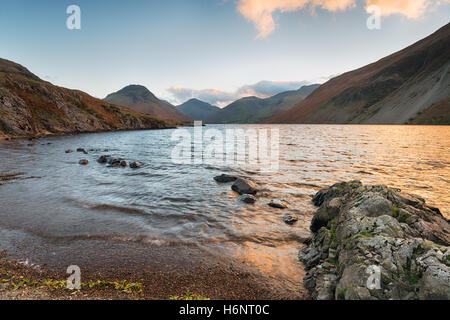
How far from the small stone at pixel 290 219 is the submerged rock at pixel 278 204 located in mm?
1315

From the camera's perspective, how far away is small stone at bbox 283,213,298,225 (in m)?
10.3

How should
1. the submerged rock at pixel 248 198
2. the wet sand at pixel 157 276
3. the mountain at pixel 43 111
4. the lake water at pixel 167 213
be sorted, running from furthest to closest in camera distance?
the mountain at pixel 43 111 → the submerged rock at pixel 248 198 → the lake water at pixel 167 213 → the wet sand at pixel 157 276

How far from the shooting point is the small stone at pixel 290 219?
1030cm

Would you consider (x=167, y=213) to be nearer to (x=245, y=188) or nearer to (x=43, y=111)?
(x=245, y=188)

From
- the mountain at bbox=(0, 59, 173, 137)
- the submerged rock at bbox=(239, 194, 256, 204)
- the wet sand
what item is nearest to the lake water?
the wet sand

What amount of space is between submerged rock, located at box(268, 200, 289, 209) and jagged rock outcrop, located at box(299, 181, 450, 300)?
11.3 ft

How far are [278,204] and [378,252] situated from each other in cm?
720

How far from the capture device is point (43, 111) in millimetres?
68375

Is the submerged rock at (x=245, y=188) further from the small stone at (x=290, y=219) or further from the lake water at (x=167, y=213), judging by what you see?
the small stone at (x=290, y=219)

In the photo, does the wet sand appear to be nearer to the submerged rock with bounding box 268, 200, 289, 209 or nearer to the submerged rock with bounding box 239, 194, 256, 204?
the submerged rock with bounding box 268, 200, 289, 209

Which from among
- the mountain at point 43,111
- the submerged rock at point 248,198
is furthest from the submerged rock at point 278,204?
the mountain at point 43,111

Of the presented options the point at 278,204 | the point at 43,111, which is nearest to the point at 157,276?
the point at 278,204

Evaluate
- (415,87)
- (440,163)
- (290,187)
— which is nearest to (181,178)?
(290,187)
